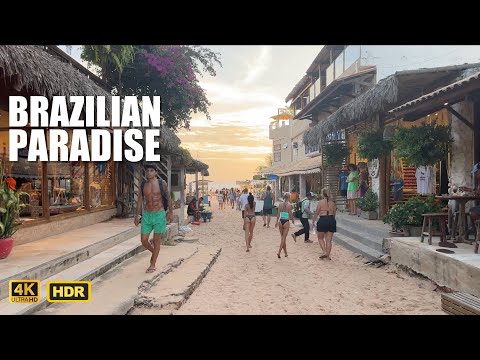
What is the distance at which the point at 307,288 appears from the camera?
18.3 feet

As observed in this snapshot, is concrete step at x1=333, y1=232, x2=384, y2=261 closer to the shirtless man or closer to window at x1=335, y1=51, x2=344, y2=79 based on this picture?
the shirtless man

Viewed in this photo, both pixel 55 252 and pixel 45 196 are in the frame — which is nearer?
pixel 55 252

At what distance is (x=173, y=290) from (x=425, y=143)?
530 centimetres

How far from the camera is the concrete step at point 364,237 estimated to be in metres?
7.69

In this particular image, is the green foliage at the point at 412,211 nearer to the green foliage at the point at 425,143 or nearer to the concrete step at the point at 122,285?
the green foliage at the point at 425,143

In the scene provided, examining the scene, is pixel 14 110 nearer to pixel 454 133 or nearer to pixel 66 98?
pixel 66 98

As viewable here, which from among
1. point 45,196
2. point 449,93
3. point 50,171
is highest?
point 449,93

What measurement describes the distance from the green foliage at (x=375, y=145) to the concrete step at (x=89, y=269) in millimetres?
6842

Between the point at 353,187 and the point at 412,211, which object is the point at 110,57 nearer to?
the point at 353,187

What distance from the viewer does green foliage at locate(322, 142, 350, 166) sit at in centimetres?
1438

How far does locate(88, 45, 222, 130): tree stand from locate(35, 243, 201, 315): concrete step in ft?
25.3

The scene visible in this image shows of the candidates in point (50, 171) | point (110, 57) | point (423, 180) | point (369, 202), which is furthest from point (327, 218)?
point (110, 57)

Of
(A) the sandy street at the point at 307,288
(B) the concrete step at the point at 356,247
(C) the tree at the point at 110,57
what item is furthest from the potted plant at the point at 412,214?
(C) the tree at the point at 110,57

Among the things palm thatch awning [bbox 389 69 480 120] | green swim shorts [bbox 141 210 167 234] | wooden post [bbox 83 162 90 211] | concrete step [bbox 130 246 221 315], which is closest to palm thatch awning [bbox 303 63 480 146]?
palm thatch awning [bbox 389 69 480 120]
